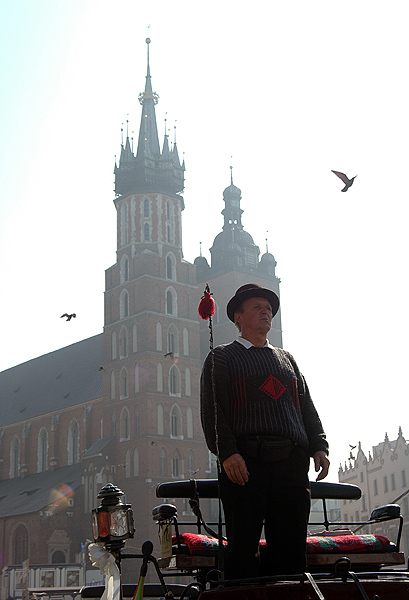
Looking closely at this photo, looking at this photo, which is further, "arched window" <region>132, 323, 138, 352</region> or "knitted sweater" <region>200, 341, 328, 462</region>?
"arched window" <region>132, 323, 138, 352</region>

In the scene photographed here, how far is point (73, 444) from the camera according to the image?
46.9 m

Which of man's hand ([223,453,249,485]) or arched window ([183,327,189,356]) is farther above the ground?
arched window ([183,327,189,356])

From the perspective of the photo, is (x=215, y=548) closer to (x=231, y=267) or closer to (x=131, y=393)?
(x=131, y=393)

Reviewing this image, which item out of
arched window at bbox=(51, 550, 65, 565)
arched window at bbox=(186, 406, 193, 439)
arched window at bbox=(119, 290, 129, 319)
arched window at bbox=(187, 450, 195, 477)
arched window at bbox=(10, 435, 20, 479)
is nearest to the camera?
arched window at bbox=(51, 550, 65, 565)

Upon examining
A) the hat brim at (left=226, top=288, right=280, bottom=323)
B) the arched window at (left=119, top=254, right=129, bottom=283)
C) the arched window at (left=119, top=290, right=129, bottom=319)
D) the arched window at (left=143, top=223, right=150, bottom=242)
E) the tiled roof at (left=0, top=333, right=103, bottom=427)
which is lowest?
the hat brim at (left=226, top=288, right=280, bottom=323)

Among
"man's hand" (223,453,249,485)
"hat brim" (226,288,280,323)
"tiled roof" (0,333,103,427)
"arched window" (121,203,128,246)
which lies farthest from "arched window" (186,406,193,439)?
"man's hand" (223,453,249,485)

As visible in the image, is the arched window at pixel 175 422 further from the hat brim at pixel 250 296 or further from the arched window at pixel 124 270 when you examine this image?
the hat brim at pixel 250 296

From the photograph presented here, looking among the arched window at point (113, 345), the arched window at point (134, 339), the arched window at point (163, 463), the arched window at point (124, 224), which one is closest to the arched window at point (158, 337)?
the arched window at point (134, 339)

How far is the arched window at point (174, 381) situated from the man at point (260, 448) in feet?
126

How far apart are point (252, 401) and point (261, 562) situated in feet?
2.60

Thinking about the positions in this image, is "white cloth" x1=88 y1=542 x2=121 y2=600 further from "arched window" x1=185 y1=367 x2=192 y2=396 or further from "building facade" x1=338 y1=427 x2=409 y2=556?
"arched window" x1=185 y1=367 x2=192 y2=396

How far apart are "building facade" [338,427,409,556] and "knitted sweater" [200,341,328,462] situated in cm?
3026

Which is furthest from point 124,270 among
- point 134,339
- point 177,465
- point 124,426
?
point 177,465

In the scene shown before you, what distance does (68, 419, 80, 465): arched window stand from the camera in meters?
46.3
